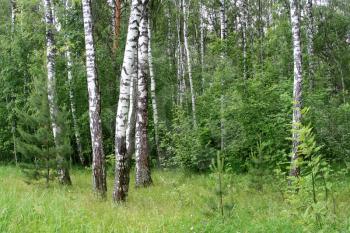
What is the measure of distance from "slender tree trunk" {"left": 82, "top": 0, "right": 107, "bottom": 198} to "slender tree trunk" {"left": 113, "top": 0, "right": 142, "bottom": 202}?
0.85 m

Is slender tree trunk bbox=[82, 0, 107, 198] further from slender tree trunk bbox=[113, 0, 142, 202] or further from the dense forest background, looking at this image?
slender tree trunk bbox=[113, 0, 142, 202]

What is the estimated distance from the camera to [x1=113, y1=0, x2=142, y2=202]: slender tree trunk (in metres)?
9.47

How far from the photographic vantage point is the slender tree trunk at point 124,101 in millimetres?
9469

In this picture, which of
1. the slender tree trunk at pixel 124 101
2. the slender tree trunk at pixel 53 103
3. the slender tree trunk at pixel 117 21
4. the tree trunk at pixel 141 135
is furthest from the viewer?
the slender tree trunk at pixel 117 21

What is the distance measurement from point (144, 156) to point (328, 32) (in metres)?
28.7

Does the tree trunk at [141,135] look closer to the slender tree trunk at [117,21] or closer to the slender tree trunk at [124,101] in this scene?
the slender tree trunk at [124,101]

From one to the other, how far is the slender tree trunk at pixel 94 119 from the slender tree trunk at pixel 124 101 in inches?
33.5

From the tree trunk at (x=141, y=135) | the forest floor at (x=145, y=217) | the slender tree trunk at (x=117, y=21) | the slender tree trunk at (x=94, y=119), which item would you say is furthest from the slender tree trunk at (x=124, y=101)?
the slender tree trunk at (x=117, y=21)

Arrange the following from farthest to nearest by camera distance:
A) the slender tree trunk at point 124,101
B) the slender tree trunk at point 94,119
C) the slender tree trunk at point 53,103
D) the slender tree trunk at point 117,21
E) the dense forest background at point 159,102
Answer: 1. the slender tree trunk at point 117,21
2. the dense forest background at point 159,102
3. the slender tree trunk at point 53,103
4. the slender tree trunk at point 94,119
5. the slender tree trunk at point 124,101

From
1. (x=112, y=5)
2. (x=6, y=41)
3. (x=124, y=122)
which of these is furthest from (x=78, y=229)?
(x=6, y=41)

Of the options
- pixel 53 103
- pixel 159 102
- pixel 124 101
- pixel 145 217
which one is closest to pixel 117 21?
pixel 159 102

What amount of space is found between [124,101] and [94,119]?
Result: 5.28 feet

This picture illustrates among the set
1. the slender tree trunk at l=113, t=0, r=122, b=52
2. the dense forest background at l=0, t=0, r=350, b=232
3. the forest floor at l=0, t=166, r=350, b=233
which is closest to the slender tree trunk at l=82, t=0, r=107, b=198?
the dense forest background at l=0, t=0, r=350, b=232

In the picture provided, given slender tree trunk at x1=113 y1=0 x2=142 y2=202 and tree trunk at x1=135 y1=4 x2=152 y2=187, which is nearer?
slender tree trunk at x1=113 y1=0 x2=142 y2=202
